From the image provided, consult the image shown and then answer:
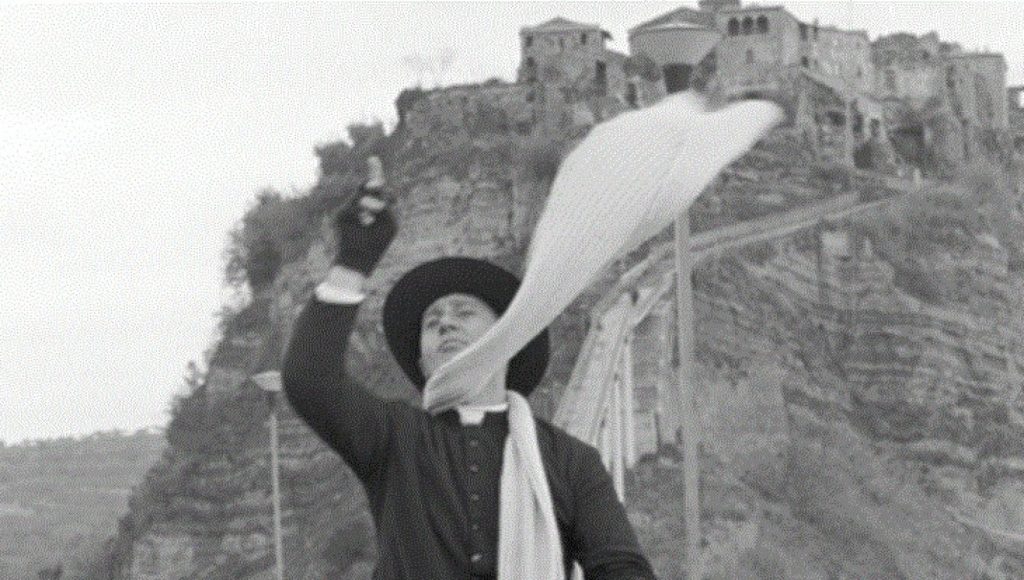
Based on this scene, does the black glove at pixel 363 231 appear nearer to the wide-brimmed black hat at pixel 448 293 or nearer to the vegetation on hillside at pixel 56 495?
the wide-brimmed black hat at pixel 448 293

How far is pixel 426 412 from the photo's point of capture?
817 cm

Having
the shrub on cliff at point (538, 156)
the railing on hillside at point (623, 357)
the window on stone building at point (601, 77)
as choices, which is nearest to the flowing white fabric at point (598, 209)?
the railing on hillside at point (623, 357)

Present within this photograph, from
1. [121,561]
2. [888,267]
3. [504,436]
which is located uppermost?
[504,436]

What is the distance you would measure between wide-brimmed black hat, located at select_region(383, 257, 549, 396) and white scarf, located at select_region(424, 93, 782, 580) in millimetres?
127

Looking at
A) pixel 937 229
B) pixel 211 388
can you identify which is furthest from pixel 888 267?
pixel 211 388

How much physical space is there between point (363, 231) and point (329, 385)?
1.37 ft

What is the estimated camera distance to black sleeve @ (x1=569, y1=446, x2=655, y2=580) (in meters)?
7.94

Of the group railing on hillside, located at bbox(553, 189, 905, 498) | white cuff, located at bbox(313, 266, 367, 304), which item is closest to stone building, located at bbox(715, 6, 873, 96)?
railing on hillside, located at bbox(553, 189, 905, 498)

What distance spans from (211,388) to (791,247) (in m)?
17.5

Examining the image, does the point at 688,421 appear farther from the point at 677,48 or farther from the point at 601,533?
the point at 601,533

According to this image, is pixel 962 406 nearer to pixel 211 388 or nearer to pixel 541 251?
pixel 211 388

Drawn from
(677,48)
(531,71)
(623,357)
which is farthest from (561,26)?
(677,48)

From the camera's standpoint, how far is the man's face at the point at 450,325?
8.24 m

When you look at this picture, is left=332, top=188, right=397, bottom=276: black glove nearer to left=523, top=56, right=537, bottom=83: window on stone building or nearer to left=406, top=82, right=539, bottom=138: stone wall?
left=406, top=82, right=539, bottom=138: stone wall
